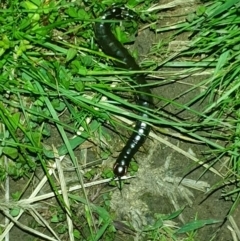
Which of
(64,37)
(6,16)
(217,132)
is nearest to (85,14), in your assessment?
(64,37)

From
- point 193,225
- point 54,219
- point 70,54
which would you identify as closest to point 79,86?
point 70,54

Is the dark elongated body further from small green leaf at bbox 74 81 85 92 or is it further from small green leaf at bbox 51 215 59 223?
small green leaf at bbox 51 215 59 223

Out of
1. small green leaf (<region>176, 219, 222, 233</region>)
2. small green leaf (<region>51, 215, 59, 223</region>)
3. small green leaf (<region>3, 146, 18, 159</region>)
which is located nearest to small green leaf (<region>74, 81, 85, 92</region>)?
small green leaf (<region>3, 146, 18, 159</region>)

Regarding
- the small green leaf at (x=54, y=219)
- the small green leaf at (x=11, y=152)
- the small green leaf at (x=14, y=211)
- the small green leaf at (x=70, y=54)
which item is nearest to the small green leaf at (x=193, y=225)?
the small green leaf at (x=54, y=219)

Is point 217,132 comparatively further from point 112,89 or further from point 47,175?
point 47,175

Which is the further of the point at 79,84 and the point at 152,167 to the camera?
the point at 152,167

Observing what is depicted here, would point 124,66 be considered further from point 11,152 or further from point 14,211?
point 14,211
